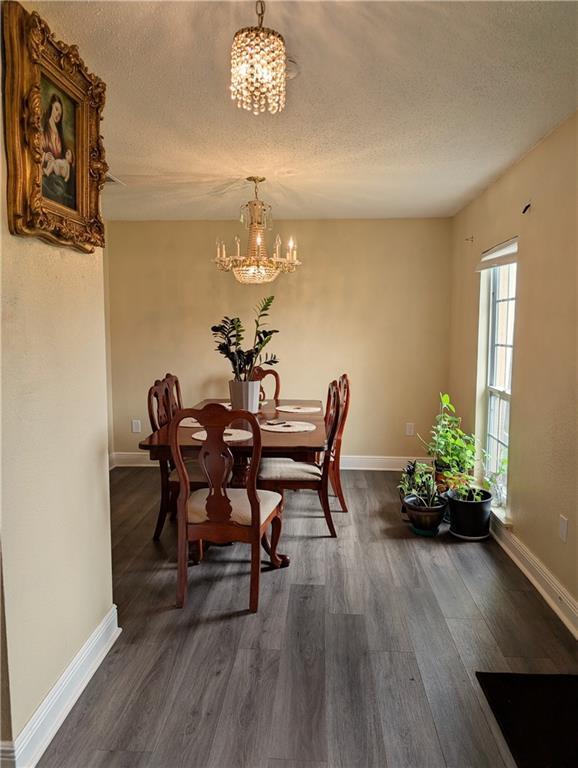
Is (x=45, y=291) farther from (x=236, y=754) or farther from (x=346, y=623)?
(x=346, y=623)

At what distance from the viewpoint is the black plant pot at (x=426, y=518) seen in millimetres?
3477

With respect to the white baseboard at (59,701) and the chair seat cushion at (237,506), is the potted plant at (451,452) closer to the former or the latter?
the chair seat cushion at (237,506)

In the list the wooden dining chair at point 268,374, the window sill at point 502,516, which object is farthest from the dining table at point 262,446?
the window sill at point 502,516

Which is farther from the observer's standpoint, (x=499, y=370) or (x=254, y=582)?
(x=499, y=370)

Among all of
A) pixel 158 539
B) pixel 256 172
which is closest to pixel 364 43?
pixel 256 172

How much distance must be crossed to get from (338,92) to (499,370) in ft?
7.67

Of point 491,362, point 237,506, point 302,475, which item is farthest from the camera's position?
point 491,362

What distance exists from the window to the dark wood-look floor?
0.65m

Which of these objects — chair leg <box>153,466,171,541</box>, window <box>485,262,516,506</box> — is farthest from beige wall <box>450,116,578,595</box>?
chair leg <box>153,466,171,541</box>

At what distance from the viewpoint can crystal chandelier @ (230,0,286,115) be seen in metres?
1.57

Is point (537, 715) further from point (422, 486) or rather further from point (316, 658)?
point (422, 486)

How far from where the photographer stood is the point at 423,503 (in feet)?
11.7

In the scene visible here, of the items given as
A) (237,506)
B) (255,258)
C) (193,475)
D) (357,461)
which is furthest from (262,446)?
(357,461)

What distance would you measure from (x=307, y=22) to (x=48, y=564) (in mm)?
2012
